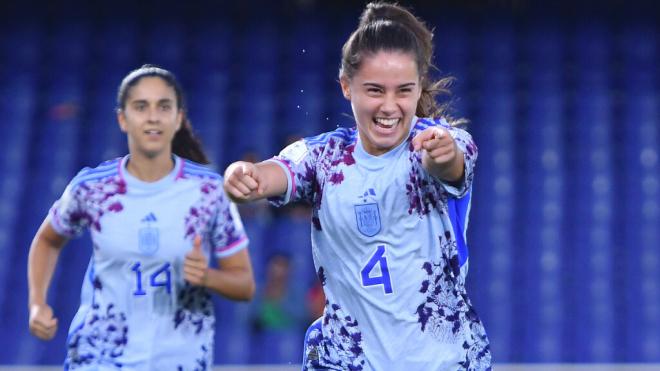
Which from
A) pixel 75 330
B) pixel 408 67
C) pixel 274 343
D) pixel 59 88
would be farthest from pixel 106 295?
pixel 59 88

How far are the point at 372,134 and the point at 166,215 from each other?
1.40 m

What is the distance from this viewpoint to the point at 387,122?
391 centimetres

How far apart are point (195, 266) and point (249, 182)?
120cm

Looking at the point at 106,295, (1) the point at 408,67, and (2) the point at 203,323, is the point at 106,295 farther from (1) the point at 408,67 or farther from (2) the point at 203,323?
(1) the point at 408,67

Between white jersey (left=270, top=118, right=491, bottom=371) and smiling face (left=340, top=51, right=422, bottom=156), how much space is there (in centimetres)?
9

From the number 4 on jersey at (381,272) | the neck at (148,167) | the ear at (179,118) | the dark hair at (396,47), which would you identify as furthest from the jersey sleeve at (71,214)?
the number 4 on jersey at (381,272)

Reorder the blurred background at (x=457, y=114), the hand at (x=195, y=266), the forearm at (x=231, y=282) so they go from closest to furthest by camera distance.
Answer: the hand at (x=195, y=266) → the forearm at (x=231, y=282) → the blurred background at (x=457, y=114)

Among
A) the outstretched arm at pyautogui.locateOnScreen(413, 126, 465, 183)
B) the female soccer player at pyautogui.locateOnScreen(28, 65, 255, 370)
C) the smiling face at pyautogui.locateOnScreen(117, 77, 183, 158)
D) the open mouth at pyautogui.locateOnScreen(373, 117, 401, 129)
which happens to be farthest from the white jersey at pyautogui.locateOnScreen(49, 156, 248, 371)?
the outstretched arm at pyautogui.locateOnScreen(413, 126, 465, 183)

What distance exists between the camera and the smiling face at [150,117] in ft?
17.0

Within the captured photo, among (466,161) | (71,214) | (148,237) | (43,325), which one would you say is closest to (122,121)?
(71,214)

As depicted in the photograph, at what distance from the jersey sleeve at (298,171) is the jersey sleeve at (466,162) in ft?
1.40

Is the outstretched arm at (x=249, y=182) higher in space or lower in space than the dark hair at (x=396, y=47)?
lower

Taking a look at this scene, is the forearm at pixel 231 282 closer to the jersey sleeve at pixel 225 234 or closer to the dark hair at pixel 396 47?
the jersey sleeve at pixel 225 234

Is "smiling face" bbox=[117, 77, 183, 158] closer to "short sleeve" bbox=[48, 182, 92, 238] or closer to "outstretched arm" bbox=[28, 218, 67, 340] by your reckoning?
"short sleeve" bbox=[48, 182, 92, 238]
